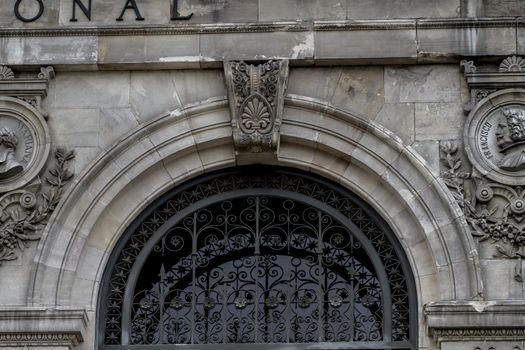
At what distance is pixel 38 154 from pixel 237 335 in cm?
343

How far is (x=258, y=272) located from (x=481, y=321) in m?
3.08

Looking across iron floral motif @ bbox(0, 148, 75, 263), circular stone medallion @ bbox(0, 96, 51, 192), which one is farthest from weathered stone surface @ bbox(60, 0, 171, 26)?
iron floral motif @ bbox(0, 148, 75, 263)

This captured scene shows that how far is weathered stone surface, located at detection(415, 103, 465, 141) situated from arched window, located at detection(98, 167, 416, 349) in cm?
125

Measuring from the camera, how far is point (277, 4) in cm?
2505

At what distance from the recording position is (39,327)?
2361 centimetres

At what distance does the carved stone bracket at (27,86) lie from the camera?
976 inches

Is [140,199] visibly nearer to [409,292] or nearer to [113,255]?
[113,255]

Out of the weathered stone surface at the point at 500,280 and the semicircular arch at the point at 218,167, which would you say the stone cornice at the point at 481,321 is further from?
the semicircular arch at the point at 218,167

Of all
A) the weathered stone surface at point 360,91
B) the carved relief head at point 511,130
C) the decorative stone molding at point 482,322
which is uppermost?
the weathered stone surface at point 360,91

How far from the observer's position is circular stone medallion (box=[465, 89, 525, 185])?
24188 millimetres

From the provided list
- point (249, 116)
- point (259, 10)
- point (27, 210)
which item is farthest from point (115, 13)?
point (27, 210)

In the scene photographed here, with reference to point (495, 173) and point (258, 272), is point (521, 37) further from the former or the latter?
point (258, 272)

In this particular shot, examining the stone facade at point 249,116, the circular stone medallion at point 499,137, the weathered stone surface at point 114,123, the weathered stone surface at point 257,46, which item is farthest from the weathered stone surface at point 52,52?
the circular stone medallion at point 499,137

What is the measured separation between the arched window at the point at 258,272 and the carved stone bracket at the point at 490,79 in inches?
80.2
